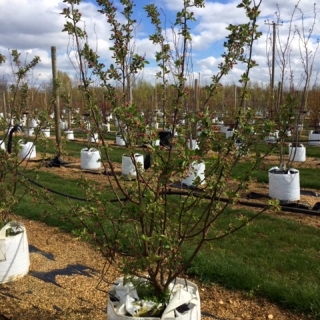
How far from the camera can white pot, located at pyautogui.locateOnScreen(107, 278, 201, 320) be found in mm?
2115

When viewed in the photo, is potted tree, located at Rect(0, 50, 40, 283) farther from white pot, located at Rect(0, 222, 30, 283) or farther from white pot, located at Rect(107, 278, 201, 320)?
white pot, located at Rect(107, 278, 201, 320)

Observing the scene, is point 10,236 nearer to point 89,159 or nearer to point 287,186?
point 287,186

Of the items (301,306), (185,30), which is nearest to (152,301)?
(301,306)

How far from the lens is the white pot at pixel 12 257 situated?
3.24m

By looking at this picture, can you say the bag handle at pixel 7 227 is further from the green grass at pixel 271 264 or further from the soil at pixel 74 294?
the green grass at pixel 271 264

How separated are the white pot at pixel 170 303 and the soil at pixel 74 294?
0.14 metres

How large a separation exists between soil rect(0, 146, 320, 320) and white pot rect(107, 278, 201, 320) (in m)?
0.14

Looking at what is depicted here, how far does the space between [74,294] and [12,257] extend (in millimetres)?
690

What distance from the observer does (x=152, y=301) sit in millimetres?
2234

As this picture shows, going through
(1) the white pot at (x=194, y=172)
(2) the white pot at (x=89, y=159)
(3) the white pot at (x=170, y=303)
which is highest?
(1) the white pot at (x=194, y=172)

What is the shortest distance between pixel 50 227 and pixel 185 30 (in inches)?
136

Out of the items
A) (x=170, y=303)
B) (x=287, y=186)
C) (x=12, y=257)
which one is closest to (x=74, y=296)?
(x=12, y=257)

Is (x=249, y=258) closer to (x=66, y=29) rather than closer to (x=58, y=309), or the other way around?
(x=58, y=309)

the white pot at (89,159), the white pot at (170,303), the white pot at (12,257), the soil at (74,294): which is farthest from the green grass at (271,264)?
the white pot at (89,159)
